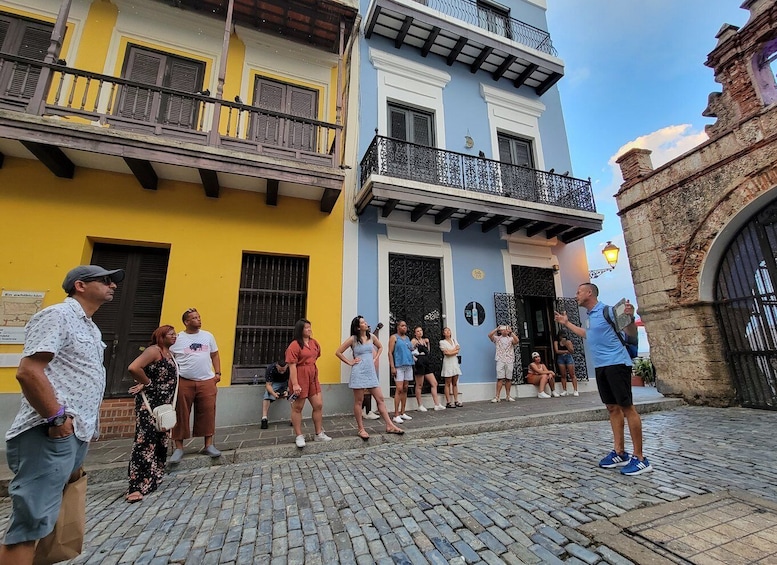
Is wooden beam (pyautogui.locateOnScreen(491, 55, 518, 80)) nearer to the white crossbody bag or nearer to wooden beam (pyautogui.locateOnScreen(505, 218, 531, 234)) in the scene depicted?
wooden beam (pyautogui.locateOnScreen(505, 218, 531, 234))

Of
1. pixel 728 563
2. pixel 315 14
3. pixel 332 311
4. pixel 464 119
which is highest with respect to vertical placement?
→ pixel 315 14

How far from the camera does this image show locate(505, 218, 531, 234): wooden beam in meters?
8.68

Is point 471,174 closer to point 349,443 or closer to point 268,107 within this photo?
point 268,107

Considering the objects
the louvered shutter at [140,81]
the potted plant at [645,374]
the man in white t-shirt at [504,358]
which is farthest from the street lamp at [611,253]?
the louvered shutter at [140,81]

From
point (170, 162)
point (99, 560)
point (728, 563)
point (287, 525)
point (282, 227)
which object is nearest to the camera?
point (728, 563)

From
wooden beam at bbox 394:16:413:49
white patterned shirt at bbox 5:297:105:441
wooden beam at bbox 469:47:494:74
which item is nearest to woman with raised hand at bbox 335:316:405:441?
white patterned shirt at bbox 5:297:105:441

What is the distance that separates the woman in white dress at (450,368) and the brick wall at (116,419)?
5.80m

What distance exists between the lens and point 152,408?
3.65m

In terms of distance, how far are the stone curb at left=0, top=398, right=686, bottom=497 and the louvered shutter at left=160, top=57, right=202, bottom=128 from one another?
247 inches

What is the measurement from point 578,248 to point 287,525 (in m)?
10.2

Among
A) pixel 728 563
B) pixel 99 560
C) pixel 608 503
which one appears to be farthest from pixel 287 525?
pixel 728 563

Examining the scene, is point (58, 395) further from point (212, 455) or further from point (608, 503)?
point (608, 503)

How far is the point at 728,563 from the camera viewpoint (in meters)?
1.88

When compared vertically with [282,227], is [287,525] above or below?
below
